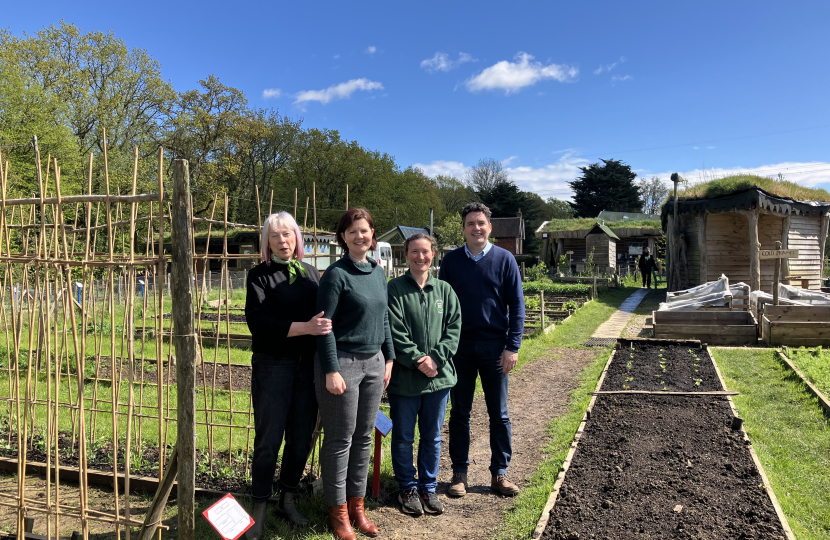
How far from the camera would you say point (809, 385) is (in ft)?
20.6

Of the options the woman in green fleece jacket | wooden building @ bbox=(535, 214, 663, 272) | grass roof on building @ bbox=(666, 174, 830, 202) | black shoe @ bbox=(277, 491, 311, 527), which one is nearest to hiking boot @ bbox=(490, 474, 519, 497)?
the woman in green fleece jacket

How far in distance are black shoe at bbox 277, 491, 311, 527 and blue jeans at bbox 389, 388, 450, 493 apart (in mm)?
641

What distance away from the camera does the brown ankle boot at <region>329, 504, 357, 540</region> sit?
307cm

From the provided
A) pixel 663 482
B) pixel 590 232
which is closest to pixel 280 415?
pixel 663 482

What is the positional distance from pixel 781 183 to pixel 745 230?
5.04 feet

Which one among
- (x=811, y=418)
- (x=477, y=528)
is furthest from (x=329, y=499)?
(x=811, y=418)

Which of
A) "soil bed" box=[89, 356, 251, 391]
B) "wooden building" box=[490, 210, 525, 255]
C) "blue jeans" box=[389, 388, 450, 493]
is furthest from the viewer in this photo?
"wooden building" box=[490, 210, 525, 255]

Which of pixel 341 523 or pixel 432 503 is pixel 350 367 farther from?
pixel 432 503

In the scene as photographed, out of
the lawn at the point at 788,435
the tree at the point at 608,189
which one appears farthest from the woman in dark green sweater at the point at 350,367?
the tree at the point at 608,189

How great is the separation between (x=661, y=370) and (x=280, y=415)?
597 centimetres

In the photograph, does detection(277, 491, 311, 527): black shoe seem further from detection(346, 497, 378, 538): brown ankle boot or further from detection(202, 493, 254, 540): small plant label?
detection(202, 493, 254, 540): small plant label

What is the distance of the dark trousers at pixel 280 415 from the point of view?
121 inches

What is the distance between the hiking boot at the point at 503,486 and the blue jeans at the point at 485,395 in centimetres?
4

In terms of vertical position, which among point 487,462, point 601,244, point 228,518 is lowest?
point 487,462
